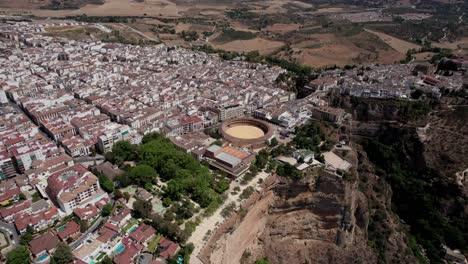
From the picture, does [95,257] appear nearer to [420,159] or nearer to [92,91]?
[92,91]

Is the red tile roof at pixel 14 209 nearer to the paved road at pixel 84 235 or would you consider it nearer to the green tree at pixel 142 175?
the paved road at pixel 84 235

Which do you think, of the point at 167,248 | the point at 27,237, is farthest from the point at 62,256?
the point at 167,248

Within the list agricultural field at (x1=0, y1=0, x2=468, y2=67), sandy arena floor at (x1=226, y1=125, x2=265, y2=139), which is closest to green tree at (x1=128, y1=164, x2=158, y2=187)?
sandy arena floor at (x1=226, y1=125, x2=265, y2=139)

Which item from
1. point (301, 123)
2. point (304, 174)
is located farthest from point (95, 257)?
point (301, 123)

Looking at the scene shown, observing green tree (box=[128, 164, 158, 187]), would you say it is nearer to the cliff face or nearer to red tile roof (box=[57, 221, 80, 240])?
red tile roof (box=[57, 221, 80, 240])

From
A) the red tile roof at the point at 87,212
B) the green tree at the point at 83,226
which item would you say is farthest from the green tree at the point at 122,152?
the green tree at the point at 83,226

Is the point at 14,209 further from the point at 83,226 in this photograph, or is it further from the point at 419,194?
the point at 419,194
